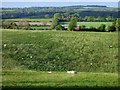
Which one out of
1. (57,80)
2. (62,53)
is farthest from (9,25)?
(57,80)

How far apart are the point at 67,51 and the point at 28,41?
5.21 metres

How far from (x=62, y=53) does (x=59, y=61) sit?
→ 2.50 metres

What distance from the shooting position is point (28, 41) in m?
27.3

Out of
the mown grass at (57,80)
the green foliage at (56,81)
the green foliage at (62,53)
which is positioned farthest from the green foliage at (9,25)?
the mown grass at (57,80)

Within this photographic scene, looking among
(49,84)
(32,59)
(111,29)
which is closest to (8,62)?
(32,59)

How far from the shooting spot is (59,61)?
20.0 metres

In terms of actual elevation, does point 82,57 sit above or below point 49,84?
below

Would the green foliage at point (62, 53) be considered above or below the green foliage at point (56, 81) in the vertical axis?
below

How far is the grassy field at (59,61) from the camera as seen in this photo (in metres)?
11.0

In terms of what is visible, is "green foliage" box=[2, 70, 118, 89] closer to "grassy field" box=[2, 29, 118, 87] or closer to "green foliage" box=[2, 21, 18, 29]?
"grassy field" box=[2, 29, 118, 87]

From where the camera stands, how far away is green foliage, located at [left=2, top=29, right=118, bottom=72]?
745 inches

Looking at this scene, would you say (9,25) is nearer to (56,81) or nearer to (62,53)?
(62,53)

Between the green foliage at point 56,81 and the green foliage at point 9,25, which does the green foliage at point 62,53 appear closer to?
the green foliage at point 56,81

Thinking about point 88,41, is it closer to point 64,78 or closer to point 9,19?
point 64,78
